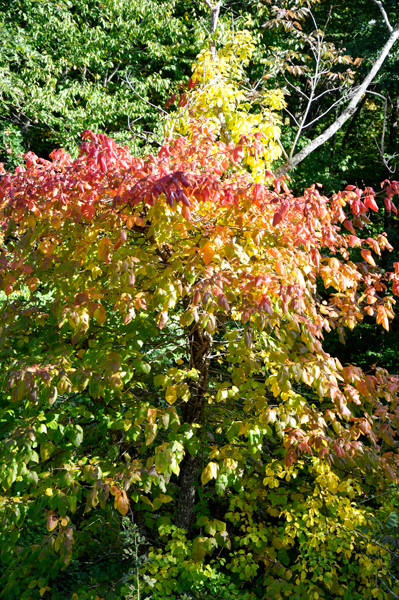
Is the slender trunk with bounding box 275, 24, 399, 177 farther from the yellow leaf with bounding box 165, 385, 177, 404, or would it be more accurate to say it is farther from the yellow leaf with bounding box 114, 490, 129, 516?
the yellow leaf with bounding box 114, 490, 129, 516

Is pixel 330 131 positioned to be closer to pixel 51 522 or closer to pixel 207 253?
pixel 207 253

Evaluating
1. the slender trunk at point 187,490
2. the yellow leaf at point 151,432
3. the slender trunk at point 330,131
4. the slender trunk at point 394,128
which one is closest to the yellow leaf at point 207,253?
the yellow leaf at point 151,432

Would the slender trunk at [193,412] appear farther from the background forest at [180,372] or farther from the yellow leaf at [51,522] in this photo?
the yellow leaf at [51,522]

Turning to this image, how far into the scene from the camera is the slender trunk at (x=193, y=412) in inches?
107

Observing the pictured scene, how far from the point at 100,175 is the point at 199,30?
8.36 metres

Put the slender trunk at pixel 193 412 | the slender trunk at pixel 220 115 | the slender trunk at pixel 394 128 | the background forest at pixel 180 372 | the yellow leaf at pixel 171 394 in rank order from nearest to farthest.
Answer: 1. the background forest at pixel 180 372
2. the yellow leaf at pixel 171 394
3. the slender trunk at pixel 193 412
4. the slender trunk at pixel 220 115
5. the slender trunk at pixel 394 128

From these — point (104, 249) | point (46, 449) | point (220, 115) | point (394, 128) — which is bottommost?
point (46, 449)

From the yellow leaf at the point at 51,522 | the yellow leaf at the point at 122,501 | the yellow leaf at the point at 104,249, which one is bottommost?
the yellow leaf at the point at 51,522

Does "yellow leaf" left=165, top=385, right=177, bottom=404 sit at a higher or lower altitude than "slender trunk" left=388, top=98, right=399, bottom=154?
lower

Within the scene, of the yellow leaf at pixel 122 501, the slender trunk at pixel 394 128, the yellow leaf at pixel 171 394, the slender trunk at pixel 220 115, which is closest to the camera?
the yellow leaf at pixel 122 501

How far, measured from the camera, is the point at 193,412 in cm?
279

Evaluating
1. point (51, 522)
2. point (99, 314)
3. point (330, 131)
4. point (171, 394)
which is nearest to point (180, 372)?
point (171, 394)

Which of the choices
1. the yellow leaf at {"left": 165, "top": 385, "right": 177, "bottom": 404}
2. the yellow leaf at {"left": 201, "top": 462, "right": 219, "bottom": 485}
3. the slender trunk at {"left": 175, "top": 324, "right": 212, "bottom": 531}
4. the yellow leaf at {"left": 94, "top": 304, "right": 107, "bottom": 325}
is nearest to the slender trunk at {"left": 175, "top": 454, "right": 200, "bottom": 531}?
the slender trunk at {"left": 175, "top": 324, "right": 212, "bottom": 531}

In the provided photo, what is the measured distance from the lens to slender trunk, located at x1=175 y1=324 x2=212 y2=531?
2709 mm
